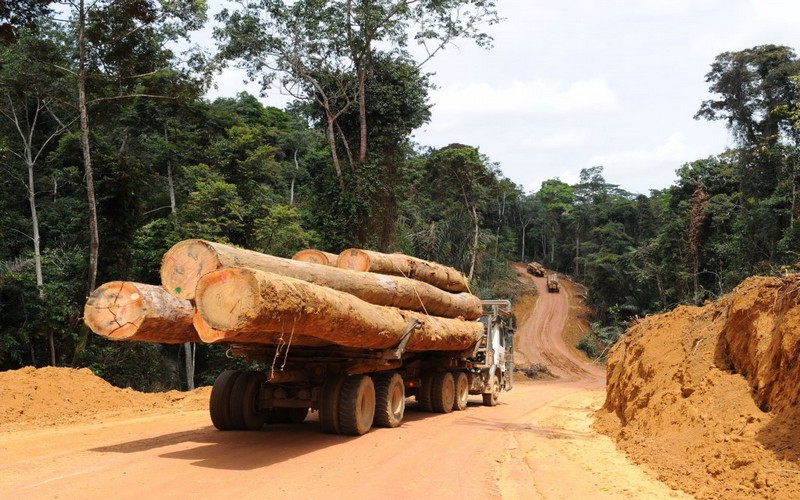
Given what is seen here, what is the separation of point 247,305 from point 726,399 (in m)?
6.53

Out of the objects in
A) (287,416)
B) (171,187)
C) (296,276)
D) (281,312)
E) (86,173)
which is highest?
(171,187)

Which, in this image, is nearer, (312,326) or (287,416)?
(312,326)

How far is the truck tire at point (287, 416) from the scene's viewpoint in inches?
448

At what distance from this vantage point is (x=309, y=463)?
7914 millimetres

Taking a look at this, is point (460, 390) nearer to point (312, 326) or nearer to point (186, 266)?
point (312, 326)

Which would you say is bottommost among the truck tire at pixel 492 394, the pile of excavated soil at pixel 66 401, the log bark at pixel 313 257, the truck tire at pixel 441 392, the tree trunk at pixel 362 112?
the truck tire at pixel 492 394

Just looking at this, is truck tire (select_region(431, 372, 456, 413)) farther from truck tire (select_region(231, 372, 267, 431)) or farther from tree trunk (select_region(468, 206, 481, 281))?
tree trunk (select_region(468, 206, 481, 281))

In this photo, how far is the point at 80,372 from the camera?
14.5m

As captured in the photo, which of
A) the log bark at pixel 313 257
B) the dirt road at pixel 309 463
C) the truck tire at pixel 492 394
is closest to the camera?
the dirt road at pixel 309 463

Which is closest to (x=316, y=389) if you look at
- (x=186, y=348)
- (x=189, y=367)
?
(x=186, y=348)

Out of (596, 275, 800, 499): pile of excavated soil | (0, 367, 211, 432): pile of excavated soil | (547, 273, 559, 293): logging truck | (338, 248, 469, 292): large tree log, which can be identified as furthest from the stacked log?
(547, 273, 559, 293): logging truck

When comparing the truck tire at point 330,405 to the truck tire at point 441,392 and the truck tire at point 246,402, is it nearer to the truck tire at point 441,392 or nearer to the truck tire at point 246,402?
the truck tire at point 246,402

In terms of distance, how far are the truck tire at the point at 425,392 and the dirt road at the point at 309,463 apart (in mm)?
1700

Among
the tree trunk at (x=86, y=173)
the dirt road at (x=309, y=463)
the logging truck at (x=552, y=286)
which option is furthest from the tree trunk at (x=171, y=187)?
the logging truck at (x=552, y=286)
